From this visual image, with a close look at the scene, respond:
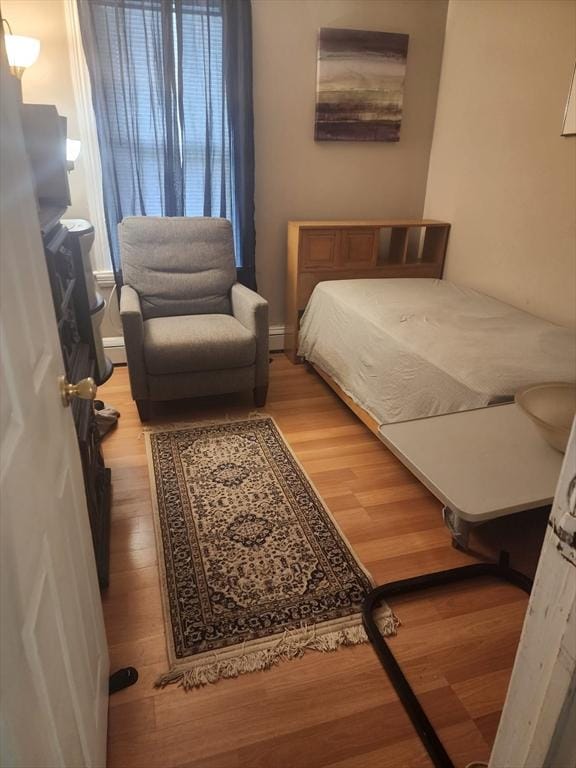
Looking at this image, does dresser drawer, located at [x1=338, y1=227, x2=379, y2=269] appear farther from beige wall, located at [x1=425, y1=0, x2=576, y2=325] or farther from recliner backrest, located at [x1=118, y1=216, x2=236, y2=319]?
recliner backrest, located at [x1=118, y1=216, x2=236, y2=319]

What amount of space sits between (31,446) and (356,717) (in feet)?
3.68

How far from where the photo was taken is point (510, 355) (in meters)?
2.07

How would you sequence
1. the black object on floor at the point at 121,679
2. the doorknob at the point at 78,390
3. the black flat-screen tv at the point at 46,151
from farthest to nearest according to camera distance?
the black flat-screen tv at the point at 46,151, the black object on floor at the point at 121,679, the doorknob at the point at 78,390

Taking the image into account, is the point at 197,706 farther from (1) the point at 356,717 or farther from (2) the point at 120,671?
(1) the point at 356,717

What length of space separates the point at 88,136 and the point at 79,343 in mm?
1858

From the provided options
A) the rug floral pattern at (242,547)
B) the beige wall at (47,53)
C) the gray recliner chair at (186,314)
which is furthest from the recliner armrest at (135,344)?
the beige wall at (47,53)

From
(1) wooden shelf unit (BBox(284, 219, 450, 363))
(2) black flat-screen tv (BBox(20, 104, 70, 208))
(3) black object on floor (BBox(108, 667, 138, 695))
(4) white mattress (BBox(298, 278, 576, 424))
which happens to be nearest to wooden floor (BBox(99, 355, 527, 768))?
(3) black object on floor (BBox(108, 667, 138, 695))

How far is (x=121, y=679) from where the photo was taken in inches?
53.2

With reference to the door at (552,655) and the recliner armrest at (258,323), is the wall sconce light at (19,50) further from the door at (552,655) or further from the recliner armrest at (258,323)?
the door at (552,655)

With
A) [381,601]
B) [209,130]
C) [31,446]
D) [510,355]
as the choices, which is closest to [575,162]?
[510,355]

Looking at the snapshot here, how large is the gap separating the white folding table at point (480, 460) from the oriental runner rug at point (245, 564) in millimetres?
644

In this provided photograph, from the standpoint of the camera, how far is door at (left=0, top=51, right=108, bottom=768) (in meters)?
0.57

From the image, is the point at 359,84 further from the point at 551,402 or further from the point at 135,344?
the point at 551,402

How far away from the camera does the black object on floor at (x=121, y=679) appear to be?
1339 mm
